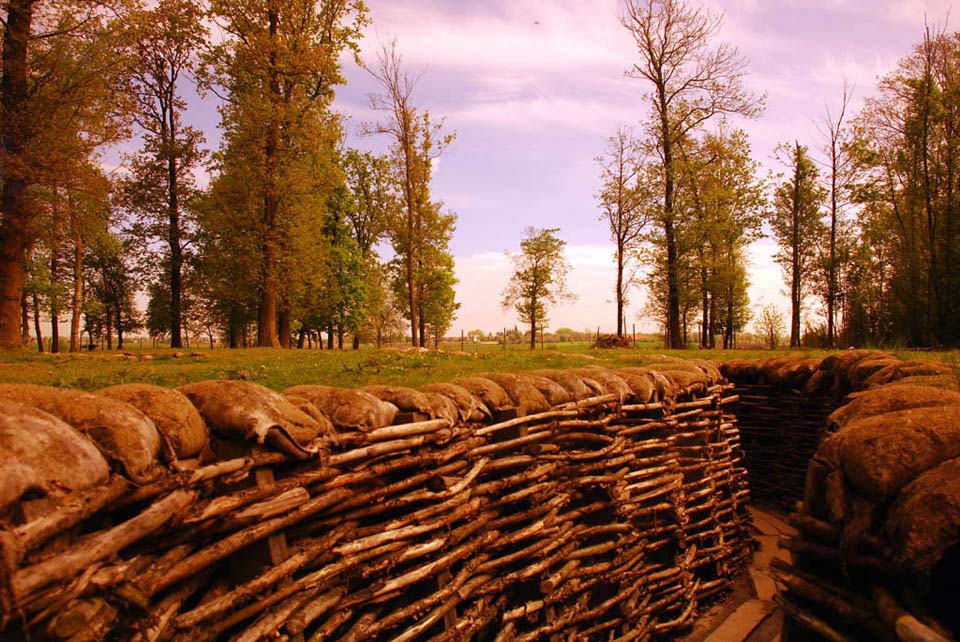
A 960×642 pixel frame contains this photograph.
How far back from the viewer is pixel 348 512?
2.40 meters

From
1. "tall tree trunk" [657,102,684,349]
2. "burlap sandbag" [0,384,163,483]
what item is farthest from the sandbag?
"tall tree trunk" [657,102,684,349]

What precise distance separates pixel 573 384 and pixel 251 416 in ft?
8.85

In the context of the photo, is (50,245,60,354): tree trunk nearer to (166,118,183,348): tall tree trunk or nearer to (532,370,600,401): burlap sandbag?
(166,118,183,348): tall tree trunk

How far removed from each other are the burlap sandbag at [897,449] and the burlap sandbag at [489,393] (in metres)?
1.96

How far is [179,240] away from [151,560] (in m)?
22.9

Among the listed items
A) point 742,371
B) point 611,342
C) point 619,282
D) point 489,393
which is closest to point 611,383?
point 489,393

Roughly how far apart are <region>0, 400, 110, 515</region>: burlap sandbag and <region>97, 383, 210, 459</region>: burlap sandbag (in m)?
0.26

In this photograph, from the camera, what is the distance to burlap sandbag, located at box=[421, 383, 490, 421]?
318 cm

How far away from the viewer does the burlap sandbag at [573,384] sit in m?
4.07

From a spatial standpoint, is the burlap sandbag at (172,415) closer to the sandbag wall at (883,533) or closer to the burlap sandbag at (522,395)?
the burlap sandbag at (522,395)

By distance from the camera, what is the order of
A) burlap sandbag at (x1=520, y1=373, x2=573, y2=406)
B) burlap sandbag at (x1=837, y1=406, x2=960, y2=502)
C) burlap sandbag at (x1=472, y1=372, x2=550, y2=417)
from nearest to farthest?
burlap sandbag at (x1=837, y1=406, x2=960, y2=502) < burlap sandbag at (x1=472, y1=372, x2=550, y2=417) < burlap sandbag at (x1=520, y1=373, x2=573, y2=406)

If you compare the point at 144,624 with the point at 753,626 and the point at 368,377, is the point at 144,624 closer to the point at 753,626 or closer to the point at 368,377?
the point at 368,377

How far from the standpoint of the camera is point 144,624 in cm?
154

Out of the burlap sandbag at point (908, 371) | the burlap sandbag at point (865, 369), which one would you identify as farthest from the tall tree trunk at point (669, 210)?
the burlap sandbag at point (908, 371)
